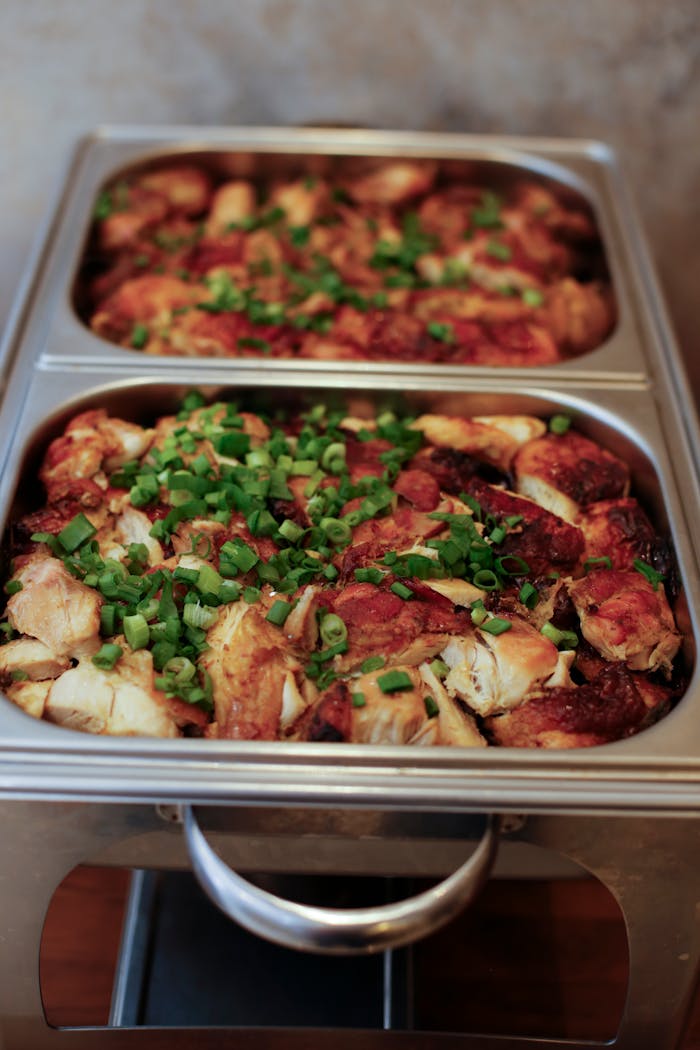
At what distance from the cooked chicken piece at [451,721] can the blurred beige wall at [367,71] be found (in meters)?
2.09

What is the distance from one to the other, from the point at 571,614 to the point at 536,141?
1.60 metres

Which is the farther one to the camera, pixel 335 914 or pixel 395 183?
pixel 395 183

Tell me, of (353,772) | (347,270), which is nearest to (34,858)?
(353,772)

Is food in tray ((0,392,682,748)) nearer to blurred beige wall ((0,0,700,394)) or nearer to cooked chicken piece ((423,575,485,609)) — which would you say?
cooked chicken piece ((423,575,485,609))

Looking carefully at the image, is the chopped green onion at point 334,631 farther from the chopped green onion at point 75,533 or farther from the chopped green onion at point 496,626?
the chopped green onion at point 75,533

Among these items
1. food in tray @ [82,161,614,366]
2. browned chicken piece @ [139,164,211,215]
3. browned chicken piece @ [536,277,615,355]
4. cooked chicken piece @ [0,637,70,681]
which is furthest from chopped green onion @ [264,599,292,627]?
browned chicken piece @ [139,164,211,215]

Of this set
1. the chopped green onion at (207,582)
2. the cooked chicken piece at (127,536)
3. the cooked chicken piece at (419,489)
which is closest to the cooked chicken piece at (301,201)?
the cooked chicken piece at (419,489)

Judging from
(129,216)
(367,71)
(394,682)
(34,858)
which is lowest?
(34,858)

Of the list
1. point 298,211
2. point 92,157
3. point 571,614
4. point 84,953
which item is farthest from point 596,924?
point 92,157

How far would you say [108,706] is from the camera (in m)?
1.46

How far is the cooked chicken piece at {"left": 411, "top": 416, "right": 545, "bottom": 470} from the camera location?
1.97m

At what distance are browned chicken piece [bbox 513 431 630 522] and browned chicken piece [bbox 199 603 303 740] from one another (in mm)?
626

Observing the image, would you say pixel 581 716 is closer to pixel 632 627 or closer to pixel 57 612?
pixel 632 627

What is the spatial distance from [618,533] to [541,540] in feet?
0.50
